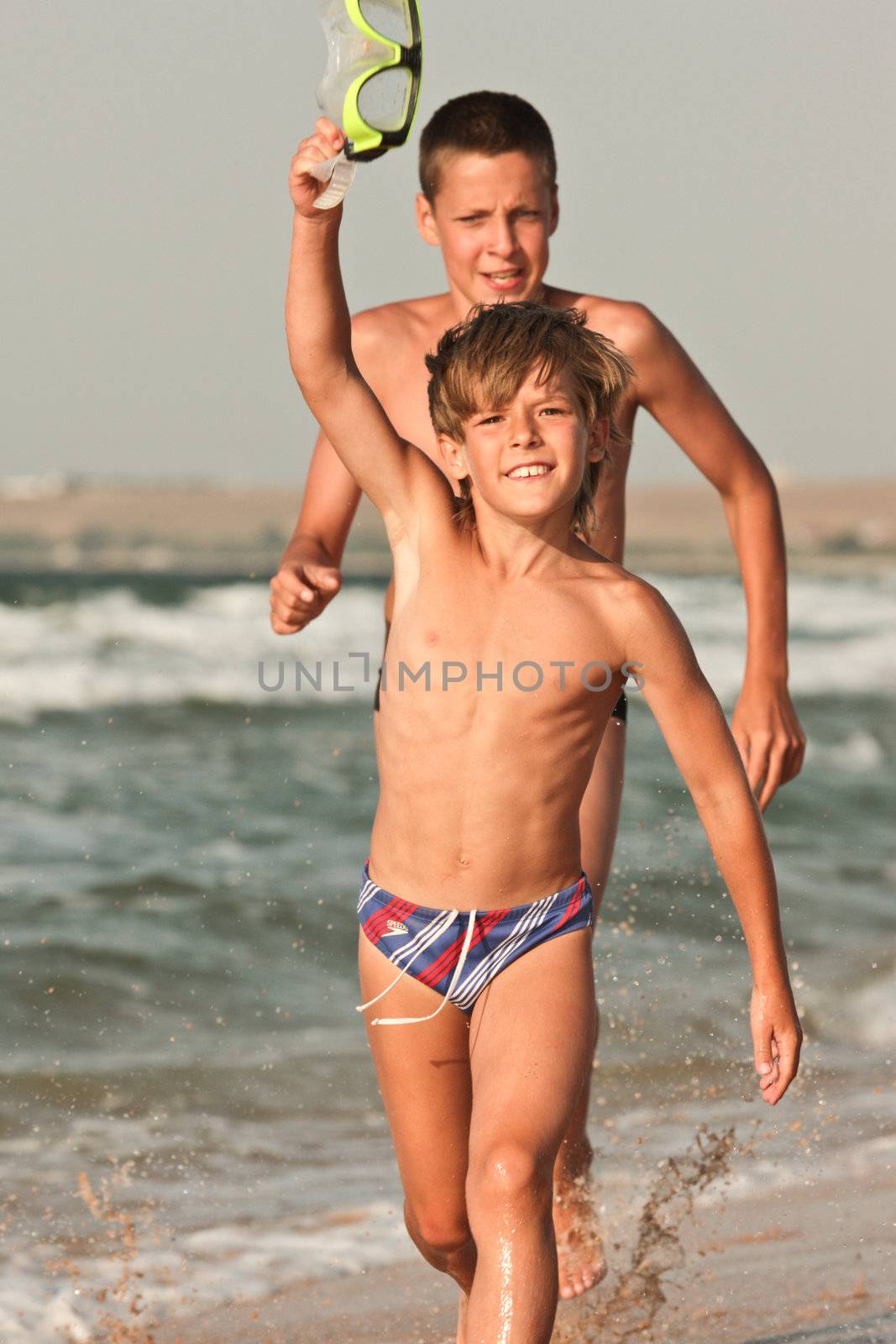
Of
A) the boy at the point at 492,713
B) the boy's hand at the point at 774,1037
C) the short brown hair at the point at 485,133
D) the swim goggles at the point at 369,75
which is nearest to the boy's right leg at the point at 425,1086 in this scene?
the boy at the point at 492,713

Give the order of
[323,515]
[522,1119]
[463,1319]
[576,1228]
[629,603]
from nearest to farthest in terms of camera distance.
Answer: [522,1119] < [629,603] < [463,1319] < [576,1228] < [323,515]

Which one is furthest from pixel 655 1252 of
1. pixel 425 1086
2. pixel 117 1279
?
pixel 425 1086

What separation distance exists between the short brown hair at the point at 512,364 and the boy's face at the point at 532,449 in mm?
21

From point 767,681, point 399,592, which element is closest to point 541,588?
point 399,592

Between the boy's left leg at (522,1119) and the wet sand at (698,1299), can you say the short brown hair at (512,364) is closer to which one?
the boy's left leg at (522,1119)

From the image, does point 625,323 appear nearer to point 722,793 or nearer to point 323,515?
point 323,515

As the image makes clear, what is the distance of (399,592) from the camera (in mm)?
2904

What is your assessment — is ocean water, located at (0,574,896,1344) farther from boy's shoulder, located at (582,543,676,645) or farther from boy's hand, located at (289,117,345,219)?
boy's hand, located at (289,117,345,219)

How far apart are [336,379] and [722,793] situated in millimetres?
897

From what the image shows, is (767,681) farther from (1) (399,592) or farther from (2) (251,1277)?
(2) (251,1277)

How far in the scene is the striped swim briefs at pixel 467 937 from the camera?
275cm

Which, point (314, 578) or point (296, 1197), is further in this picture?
point (296, 1197)

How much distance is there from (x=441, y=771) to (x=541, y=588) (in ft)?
1.10

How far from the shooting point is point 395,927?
9.34 feet
